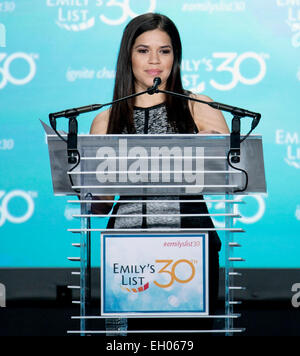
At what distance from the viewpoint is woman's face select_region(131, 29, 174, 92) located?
8.64 ft

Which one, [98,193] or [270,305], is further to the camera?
[270,305]

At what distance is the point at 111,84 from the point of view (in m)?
3.29

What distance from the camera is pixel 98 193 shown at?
1.74 m

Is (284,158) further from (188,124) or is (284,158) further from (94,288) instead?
(94,288)

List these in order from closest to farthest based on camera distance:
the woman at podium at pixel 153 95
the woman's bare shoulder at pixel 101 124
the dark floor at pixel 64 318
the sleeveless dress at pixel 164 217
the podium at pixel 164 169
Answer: the podium at pixel 164 169 → the sleeveless dress at pixel 164 217 → the woman at podium at pixel 153 95 → the woman's bare shoulder at pixel 101 124 → the dark floor at pixel 64 318

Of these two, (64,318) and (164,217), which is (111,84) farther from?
(164,217)

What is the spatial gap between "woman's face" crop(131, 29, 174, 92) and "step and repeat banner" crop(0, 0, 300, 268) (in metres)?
0.56

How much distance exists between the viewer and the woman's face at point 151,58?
8.64 feet

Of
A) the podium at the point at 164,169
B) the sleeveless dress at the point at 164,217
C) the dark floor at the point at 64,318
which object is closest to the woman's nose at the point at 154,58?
the sleeveless dress at the point at 164,217

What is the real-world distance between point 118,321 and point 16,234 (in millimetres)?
1711

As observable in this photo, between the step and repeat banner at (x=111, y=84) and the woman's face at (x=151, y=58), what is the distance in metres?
0.56

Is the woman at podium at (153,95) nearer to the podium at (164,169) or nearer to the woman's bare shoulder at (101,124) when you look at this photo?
the woman's bare shoulder at (101,124)

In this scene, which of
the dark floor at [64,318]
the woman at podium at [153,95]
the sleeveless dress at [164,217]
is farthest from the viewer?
the dark floor at [64,318]
